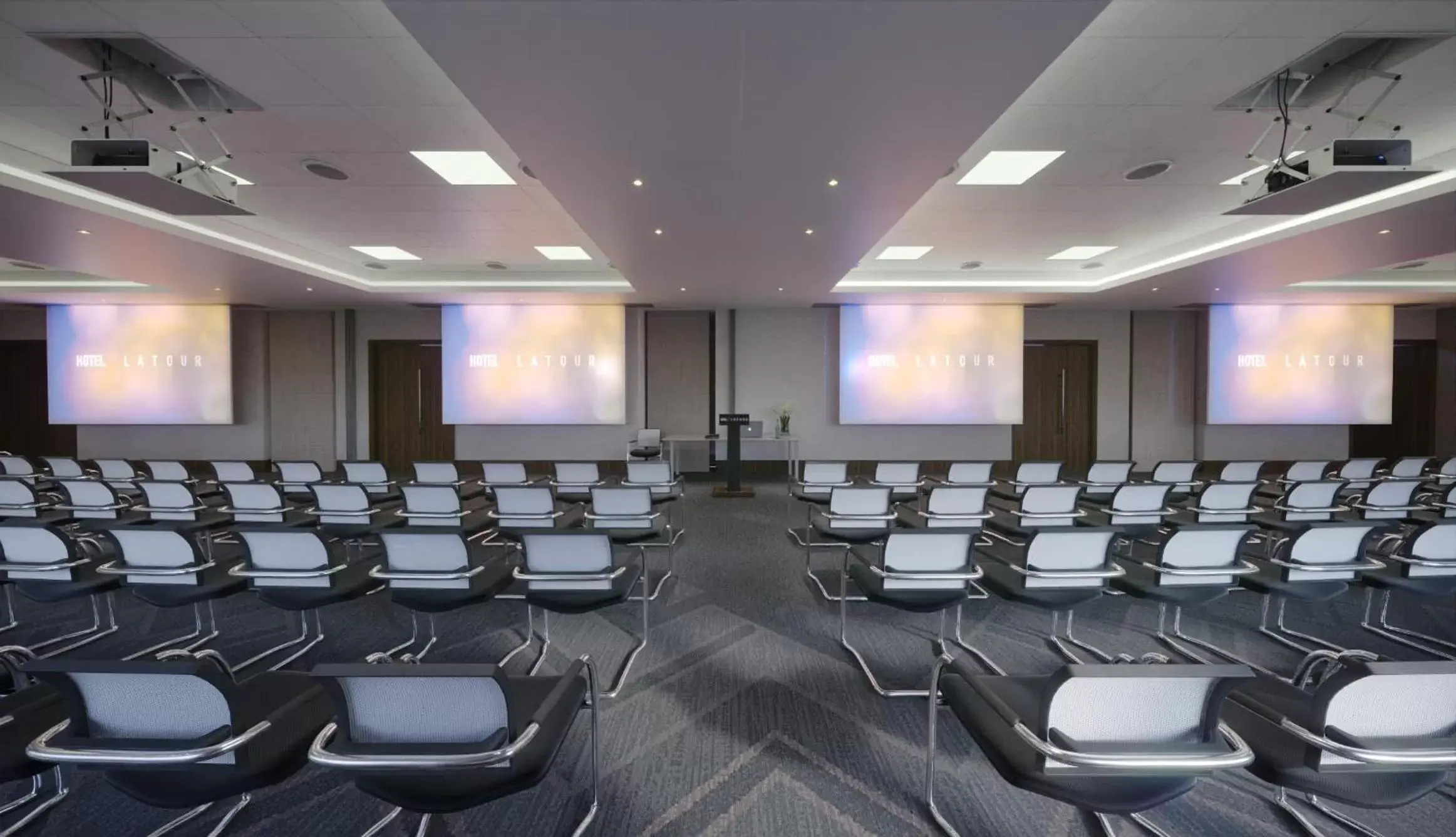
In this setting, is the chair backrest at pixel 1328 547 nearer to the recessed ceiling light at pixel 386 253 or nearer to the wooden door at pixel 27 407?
the recessed ceiling light at pixel 386 253

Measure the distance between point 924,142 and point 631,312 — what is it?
7.93 metres

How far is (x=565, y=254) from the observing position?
26.5ft

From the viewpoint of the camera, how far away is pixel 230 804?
7.29 feet

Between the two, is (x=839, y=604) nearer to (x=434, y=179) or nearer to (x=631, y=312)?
(x=434, y=179)

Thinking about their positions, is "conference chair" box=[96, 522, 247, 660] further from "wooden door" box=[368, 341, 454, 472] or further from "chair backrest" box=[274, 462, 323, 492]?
"wooden door" box=[368, 341, 454, 472]

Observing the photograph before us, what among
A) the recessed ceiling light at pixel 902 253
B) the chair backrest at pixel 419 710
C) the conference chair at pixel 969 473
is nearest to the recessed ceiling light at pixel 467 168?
the chair backrest at pixel 419 710

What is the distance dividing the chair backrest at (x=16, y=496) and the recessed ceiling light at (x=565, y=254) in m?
5.40

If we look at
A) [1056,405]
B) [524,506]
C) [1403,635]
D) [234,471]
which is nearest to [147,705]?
[524,506]

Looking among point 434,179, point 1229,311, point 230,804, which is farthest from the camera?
point 1229,311

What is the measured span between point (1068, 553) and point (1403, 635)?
2.76 metres

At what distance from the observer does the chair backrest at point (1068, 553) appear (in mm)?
3014

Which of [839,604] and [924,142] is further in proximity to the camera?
[839,604]

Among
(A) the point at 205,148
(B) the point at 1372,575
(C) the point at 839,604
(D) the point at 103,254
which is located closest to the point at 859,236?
(C) the point at 839,604

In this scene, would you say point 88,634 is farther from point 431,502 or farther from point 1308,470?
point 1308,470
